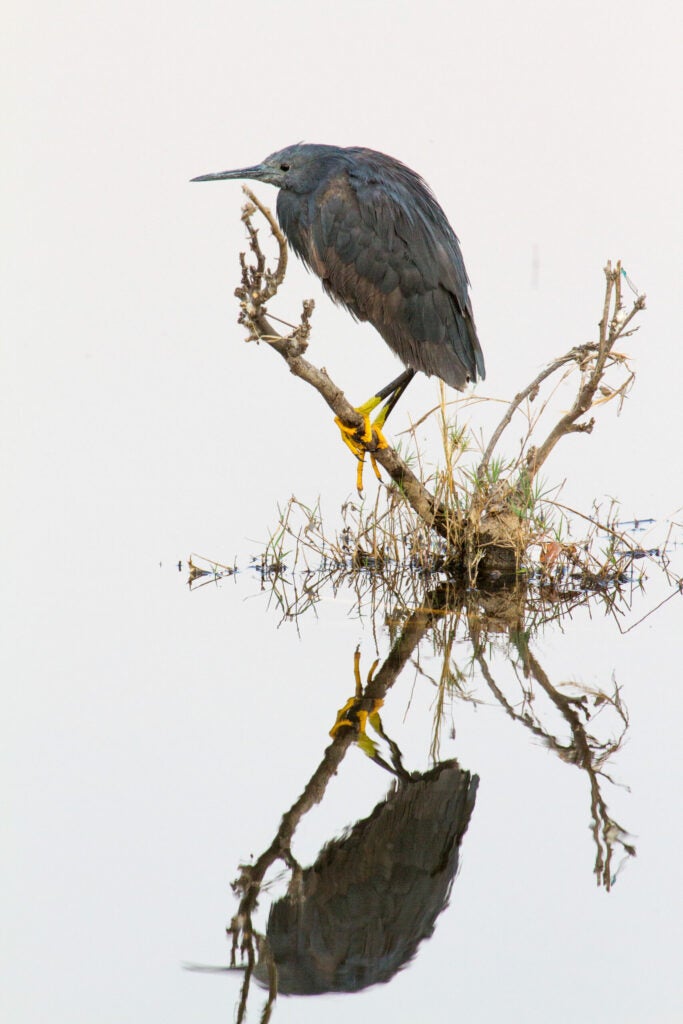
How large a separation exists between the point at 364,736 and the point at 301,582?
1.90 meters

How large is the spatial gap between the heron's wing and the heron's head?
112mm

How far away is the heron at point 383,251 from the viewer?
5.93 meters

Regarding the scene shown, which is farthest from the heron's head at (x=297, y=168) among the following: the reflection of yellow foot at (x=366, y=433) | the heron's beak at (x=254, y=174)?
the reflection of yellow foot at (x=366, y=433)

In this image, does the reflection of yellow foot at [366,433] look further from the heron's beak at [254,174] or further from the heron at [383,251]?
the heron's beak at [254,174]

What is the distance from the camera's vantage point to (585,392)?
238 inches

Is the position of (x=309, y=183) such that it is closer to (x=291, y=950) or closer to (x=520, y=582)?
(x=520, y=582)

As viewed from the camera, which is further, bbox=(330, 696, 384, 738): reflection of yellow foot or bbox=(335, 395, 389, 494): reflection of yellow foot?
bbox=(335, 395, 389, 494): reflection of yellow foot

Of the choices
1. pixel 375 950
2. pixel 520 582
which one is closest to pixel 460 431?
pixel 520 582

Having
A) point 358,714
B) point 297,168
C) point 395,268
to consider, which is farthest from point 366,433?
point 358,714

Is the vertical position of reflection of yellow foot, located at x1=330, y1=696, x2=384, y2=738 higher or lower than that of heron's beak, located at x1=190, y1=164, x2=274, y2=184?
lower

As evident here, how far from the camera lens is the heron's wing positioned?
5.93m

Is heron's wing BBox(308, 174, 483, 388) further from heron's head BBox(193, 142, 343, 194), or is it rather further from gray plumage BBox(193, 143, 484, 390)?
heron's head BBox(193, 142, 343, 194)

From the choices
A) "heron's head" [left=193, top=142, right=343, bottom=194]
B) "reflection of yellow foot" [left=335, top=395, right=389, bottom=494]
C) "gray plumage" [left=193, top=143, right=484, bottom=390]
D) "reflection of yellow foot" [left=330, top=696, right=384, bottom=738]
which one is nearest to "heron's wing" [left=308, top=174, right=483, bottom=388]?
"gray plumage" [left=193, top=143, right=484, bottom=390]

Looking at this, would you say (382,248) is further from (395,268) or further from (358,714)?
(358,714)
